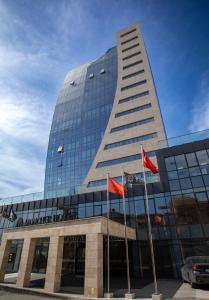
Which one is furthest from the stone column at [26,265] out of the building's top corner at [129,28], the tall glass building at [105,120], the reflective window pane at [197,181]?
the building's top corner at [129,28]

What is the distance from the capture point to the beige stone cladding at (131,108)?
49.0 metres

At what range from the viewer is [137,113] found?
53.3 meters

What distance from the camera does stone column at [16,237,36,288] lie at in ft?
63.0

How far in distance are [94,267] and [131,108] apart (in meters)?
44.9

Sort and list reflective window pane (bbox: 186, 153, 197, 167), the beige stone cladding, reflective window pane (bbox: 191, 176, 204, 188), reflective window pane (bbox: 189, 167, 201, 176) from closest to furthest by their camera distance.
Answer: reflective window pane (bbox: 191, 176, 204, 188) → reflective window pane (bbox: 189, 167, 201, 176) → reflective window pane (bbox: 186, 153, 197, 167) → the beige stone cladding

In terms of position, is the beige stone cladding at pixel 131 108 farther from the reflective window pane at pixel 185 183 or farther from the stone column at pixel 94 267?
the stone column at pixel 94 267

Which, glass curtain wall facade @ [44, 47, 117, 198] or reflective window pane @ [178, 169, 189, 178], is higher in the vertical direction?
glass curtain wall facade @ [44, 47, 117, 198]

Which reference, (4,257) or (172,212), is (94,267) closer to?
(172,212)

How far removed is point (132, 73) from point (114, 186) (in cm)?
5020

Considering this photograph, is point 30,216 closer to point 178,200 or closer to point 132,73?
point 178,200

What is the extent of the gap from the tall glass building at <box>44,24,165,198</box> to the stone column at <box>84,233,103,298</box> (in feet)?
60.3

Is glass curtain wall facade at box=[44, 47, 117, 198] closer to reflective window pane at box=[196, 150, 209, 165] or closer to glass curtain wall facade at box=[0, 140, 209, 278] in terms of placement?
glass curtain wall facade at box=[0, 140, 209, 278]

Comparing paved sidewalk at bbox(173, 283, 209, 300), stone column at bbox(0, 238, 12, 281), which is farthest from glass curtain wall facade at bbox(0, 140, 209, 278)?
stone column at bbox(0, 238, 12, 281)

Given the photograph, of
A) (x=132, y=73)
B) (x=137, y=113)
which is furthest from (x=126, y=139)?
(x=132, y=73)
